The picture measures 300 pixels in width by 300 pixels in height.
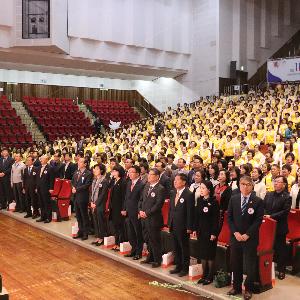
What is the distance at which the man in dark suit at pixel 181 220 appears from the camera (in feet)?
17.1

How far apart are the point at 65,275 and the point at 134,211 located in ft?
3.94

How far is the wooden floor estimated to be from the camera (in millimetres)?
4902

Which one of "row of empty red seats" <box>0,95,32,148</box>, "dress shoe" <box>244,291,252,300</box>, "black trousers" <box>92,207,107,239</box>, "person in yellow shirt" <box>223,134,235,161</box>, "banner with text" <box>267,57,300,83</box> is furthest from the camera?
A: "row of empty red seats" <box>0,95,32,148</box>

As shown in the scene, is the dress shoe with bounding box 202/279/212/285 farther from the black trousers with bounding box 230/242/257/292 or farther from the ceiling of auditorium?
the ceiling of auditorium


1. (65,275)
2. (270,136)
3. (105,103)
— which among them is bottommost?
(65,275)

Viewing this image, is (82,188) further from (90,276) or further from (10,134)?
(10,134)

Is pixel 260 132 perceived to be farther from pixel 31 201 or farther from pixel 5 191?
pixel 5 191

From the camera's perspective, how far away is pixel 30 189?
8859mm

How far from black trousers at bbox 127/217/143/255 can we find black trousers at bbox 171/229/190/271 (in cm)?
71

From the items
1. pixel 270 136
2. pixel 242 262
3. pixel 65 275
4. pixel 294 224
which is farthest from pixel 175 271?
pixel 270 136

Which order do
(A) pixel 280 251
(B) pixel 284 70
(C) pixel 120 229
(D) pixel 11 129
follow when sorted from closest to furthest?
(A) pixel 280 251 < (C) pixel 120 229 < (B) pixel 284 70 < (D) pixel 11 129

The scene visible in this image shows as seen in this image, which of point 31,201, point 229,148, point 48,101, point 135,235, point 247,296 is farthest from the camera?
point 48,101

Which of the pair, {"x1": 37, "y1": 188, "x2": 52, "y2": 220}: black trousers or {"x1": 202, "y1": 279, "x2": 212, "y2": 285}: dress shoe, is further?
{"x1": 37, "y1": 188, "x2": 52, "y2": 220}: black trousers

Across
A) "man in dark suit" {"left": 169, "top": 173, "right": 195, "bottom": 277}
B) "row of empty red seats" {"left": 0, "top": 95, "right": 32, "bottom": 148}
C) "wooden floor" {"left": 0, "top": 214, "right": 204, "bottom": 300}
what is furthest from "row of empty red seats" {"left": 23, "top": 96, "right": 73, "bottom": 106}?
"man in dark suit" {"left": 169, "top": 173, "right": 195, "bottom": 277}
